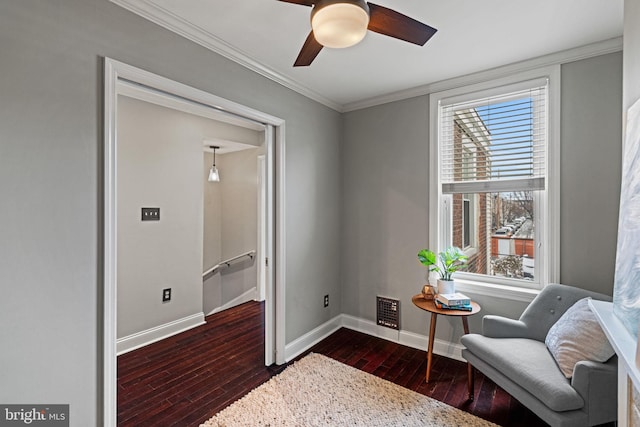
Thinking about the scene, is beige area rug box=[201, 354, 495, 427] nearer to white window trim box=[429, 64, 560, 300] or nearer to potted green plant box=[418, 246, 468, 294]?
potted green plant box=[418, 246, 468, 294]

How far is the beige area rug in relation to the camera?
1.88 m

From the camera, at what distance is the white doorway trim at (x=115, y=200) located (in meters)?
1.55

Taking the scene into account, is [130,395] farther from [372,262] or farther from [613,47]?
[613,47]

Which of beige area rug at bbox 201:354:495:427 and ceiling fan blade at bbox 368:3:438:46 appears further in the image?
beige area rug at bbox 201:354:495:427

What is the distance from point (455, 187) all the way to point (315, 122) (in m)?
1.52

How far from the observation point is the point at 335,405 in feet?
6.70

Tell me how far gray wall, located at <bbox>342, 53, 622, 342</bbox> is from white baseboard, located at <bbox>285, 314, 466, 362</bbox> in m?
0.07

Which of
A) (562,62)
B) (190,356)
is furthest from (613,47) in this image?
(190,356)

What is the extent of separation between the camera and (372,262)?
3.22 metres

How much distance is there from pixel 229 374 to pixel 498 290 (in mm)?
2354

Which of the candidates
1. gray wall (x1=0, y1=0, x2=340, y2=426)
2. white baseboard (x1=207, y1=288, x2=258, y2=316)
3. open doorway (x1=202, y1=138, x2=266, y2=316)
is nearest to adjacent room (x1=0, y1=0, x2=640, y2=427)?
gray wall (x1=0, y1=0, x2=340, y2=426)

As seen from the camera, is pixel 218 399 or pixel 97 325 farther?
pixel 218 399

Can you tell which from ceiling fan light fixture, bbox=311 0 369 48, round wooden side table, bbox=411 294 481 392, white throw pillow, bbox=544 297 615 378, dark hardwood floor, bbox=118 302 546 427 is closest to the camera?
ceiling fan light fixture, bbox=311 0 369 48

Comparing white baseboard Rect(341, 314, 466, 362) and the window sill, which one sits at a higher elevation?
the window sill
